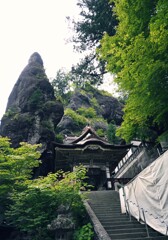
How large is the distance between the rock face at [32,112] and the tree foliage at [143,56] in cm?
1493

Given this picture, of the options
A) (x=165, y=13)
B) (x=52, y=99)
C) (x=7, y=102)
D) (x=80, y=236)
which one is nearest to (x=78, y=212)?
(x=80, y=236)

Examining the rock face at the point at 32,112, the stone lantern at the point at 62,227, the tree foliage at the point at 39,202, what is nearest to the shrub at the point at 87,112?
the rock face at the point at 32,112

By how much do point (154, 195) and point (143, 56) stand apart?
4710 mm

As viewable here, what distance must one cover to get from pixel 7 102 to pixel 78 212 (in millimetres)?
25185

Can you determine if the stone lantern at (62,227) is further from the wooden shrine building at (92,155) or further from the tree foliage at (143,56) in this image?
the wooden shrine building at (92,155)

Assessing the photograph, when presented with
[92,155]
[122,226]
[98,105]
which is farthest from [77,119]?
[122,226]

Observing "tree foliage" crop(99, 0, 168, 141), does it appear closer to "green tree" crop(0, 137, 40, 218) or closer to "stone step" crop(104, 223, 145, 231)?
"stone step" crop(104, 223, 145, 231)

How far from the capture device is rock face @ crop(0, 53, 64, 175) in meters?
22.1

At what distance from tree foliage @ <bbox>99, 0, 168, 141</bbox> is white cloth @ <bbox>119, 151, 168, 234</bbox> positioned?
1934 mm

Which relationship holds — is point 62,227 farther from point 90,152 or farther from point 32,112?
point 32,112

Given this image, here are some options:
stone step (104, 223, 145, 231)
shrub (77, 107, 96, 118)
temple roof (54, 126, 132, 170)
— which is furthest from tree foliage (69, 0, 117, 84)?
shrub (77, 107, 96, 118)

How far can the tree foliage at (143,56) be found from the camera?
19.3 ft

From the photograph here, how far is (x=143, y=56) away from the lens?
6.30 metres

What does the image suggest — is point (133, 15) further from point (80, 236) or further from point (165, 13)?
point (80, 236)
